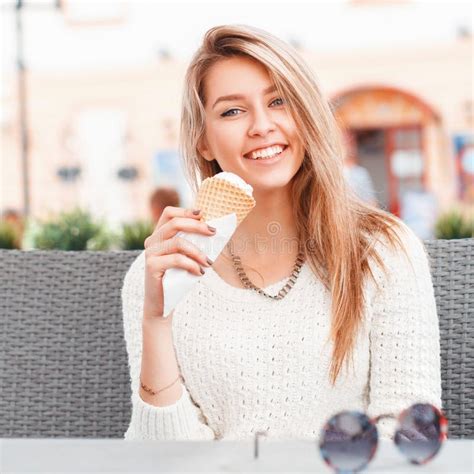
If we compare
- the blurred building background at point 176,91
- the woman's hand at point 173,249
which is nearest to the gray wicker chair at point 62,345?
the woman's hand at point 173,249

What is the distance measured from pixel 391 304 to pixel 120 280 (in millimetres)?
636

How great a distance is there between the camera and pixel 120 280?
76.5 inches

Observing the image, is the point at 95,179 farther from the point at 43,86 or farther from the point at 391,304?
the point at 391,304

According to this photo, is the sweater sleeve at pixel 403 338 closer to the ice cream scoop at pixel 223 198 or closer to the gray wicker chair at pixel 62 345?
the ice cream scoop at pixel 223 198

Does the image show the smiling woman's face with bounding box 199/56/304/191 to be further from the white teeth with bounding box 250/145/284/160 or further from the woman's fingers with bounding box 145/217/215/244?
the woman's fingers with bounding box 145/217/215/244

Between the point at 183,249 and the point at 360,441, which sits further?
the point at 183,249

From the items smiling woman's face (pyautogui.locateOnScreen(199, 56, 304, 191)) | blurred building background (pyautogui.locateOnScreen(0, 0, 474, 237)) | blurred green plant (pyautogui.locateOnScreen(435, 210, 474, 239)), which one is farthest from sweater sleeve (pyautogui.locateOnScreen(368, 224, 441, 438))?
blurred building background (pyautogui.locateOnScreen(0, 0, 474, 237))

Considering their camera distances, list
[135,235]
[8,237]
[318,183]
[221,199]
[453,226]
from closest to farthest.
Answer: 1. [221,199]
2. [318,183]
3. [135,235]
4. [453,226]
5. [8,237]

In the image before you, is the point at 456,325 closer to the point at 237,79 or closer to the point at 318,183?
the point at 318,183

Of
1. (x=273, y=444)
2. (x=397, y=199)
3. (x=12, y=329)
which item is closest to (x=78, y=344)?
(x=12, y=329)

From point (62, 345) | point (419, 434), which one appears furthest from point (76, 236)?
point (419, 434)

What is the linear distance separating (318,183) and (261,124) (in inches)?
9.2

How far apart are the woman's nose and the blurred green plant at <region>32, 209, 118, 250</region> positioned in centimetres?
142

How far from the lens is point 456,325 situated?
1783 mm
